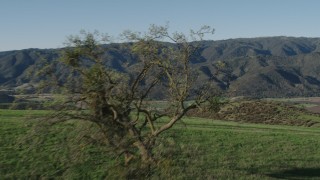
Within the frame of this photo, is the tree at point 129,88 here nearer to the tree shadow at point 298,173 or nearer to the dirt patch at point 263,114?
the tree shadow at point 298,173

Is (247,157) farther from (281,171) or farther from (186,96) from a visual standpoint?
(186,96)

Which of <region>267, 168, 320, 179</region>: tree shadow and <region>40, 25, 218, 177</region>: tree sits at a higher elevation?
<region>40, 25, 218, 177</region>: tree

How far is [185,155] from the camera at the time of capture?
38375 millimetres

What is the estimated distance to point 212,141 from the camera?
4338cm

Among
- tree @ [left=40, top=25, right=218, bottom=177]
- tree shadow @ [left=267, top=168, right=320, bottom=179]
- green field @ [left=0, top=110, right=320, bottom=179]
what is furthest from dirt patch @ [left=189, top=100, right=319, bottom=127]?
tree @ [left=40, top=25, right=218, bottom=177]

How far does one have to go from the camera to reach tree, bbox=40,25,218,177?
28.6 metres

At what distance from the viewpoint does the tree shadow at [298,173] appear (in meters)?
36.1

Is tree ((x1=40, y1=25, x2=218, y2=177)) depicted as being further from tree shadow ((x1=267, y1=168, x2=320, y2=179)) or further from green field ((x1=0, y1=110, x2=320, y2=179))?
tree shadow ((x1=267, y1=168, x2=320, y2=179))

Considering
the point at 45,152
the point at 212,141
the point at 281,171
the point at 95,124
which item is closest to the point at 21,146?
the point at 45,152

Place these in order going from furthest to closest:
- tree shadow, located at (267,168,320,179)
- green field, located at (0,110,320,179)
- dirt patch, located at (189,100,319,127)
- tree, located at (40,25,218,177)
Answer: dirt patch, located at (189,100,319,127), tree shadow, located at (267,168,320,179), green field, located at (0,110,320,179), tree, located at (40,25,218,177)

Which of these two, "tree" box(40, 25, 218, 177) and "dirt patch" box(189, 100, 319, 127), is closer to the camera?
"tree" box(40, 25, 218, 177)

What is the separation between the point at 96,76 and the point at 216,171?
42.4 feet

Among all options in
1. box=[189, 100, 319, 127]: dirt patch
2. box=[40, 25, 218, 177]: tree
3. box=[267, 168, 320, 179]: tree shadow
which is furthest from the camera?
box=[189, 100, 319, 127]: dirt patch

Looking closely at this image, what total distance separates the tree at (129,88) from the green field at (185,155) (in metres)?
1.82
